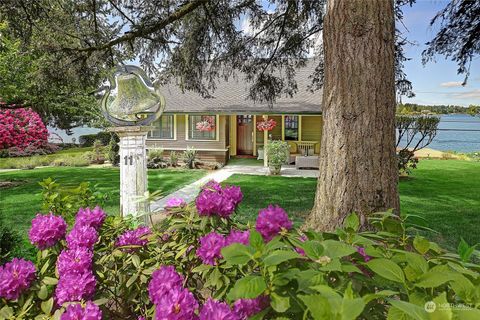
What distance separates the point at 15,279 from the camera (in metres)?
1.31

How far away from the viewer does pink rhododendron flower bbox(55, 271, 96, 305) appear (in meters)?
1.27

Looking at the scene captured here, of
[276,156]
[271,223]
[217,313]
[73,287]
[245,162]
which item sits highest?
[271,223]

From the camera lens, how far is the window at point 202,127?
55.0 feet

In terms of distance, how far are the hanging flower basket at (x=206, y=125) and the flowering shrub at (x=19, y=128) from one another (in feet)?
22.0

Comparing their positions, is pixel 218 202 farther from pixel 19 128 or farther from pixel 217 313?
pixel 19 128

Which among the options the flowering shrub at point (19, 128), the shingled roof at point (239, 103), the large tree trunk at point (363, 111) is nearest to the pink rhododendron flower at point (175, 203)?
the large tree trunk at point (363, 111)

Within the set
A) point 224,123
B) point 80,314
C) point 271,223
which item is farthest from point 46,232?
point 224,123

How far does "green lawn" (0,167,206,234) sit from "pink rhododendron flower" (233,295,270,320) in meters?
4.94

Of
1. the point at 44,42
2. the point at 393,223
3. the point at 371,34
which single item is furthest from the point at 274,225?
the point at 44,42

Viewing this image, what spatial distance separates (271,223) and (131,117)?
3.14 meters

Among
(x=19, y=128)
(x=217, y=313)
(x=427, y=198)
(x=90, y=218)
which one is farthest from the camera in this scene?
(x=19, y=128)

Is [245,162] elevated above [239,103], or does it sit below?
below

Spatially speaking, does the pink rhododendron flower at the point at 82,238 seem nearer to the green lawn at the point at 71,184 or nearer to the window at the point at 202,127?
the green lawn at the point at 71,184

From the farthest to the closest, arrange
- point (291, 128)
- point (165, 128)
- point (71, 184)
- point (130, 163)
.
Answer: point (165, 128), point (291, 128), point (71, 184), point (130, 163)
